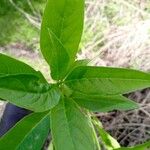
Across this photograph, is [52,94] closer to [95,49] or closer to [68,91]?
[68,91]

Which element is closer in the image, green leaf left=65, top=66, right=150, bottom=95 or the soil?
green leaf left=65, top=66, right=150, bottom=95

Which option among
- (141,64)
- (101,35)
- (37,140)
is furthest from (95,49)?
(37,140)

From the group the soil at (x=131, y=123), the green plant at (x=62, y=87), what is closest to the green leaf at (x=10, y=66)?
the green plant at (x=62, y=87)

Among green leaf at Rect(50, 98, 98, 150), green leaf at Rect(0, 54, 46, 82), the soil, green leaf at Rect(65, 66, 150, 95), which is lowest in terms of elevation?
the soil

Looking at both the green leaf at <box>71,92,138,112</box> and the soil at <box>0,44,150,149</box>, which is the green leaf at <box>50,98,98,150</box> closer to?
the green leaf at <box>71,92,138,112</box>

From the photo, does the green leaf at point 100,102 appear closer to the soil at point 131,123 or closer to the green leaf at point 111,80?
the green leaf at point 111,80

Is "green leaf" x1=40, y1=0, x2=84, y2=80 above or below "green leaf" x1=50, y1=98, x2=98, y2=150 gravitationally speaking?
above

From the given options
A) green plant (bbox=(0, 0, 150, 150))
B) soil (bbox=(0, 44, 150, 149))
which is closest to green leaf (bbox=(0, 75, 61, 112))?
green plant (bbox=(0, 0, 150, 150))
